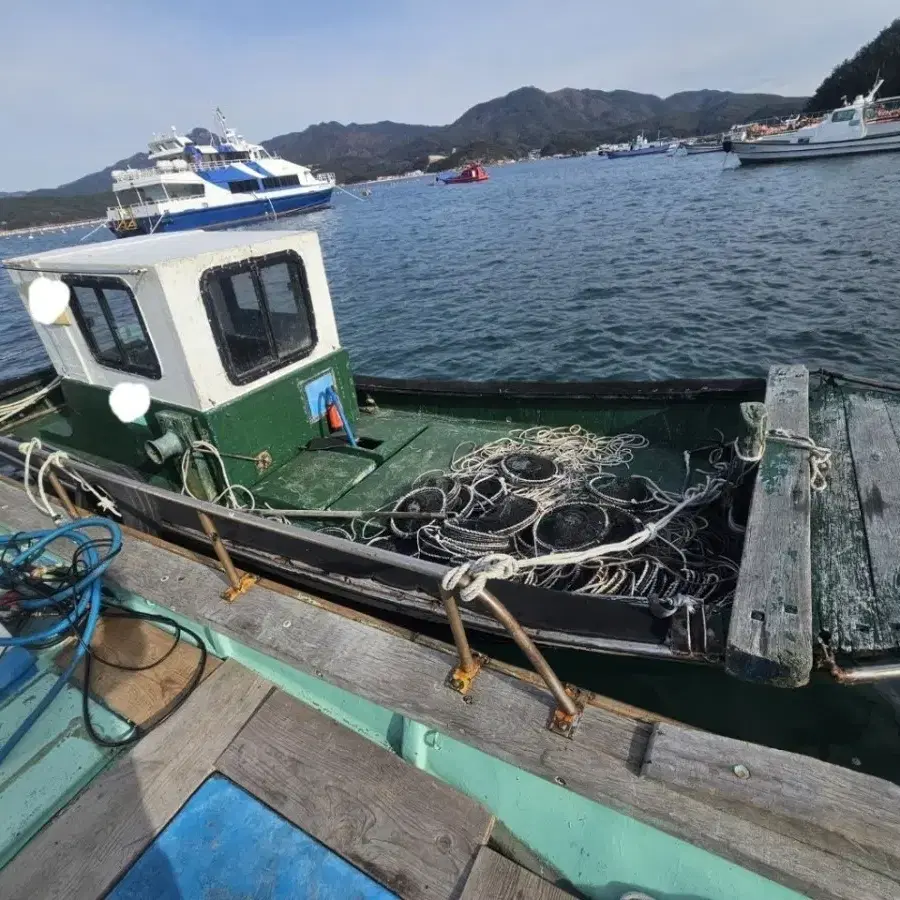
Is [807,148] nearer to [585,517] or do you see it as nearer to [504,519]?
[585,517]

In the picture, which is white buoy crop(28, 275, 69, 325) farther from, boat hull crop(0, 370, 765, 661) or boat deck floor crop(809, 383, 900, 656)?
boat deck floor crop(809, 383, 900, 656)

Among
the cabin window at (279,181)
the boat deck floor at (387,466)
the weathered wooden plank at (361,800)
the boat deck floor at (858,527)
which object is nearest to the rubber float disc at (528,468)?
the boat deck floor at (387,466)

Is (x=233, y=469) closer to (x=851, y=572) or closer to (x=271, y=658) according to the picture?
(x=271, y=658)

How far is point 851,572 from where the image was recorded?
2.88 meters

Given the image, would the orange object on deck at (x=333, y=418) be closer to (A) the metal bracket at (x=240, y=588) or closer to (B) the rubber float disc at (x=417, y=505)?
(B) the rubber float disc at (x=417, y=505)

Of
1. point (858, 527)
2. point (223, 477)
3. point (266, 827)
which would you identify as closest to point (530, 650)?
point (266, 827)

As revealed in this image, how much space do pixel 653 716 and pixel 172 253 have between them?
196 inches

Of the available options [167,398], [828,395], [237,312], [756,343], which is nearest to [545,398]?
[828,395]

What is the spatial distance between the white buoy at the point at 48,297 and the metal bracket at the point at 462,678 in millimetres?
5347

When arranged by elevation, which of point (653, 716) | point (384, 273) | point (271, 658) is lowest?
point (384, 273)

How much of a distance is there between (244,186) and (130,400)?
6058 centimetres

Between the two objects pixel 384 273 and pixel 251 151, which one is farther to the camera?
pixel 251 151

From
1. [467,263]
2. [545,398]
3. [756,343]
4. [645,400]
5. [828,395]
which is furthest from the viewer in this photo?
[467,263]

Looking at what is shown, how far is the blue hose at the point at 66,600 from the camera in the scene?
3066mm
